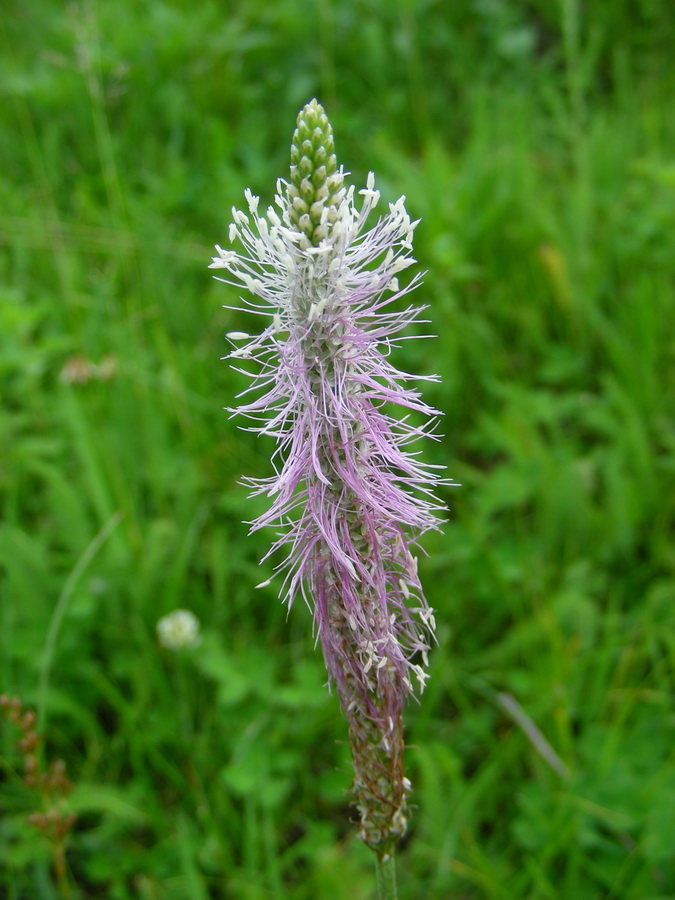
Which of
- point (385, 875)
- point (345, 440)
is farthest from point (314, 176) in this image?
point (385, 875)

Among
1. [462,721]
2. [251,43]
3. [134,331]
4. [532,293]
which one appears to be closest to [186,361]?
[134,331]

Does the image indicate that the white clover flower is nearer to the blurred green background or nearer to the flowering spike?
the blurred green background

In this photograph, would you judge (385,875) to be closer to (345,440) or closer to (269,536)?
(345,440)

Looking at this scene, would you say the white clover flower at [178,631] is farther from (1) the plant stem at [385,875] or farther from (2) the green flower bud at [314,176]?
(2) the green flower bud at [314,176]

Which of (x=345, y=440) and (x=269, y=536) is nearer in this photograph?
(x=345, y=440)

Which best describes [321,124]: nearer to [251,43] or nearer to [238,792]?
[238,792]

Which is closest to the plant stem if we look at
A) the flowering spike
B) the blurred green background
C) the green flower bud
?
the flowering spike
